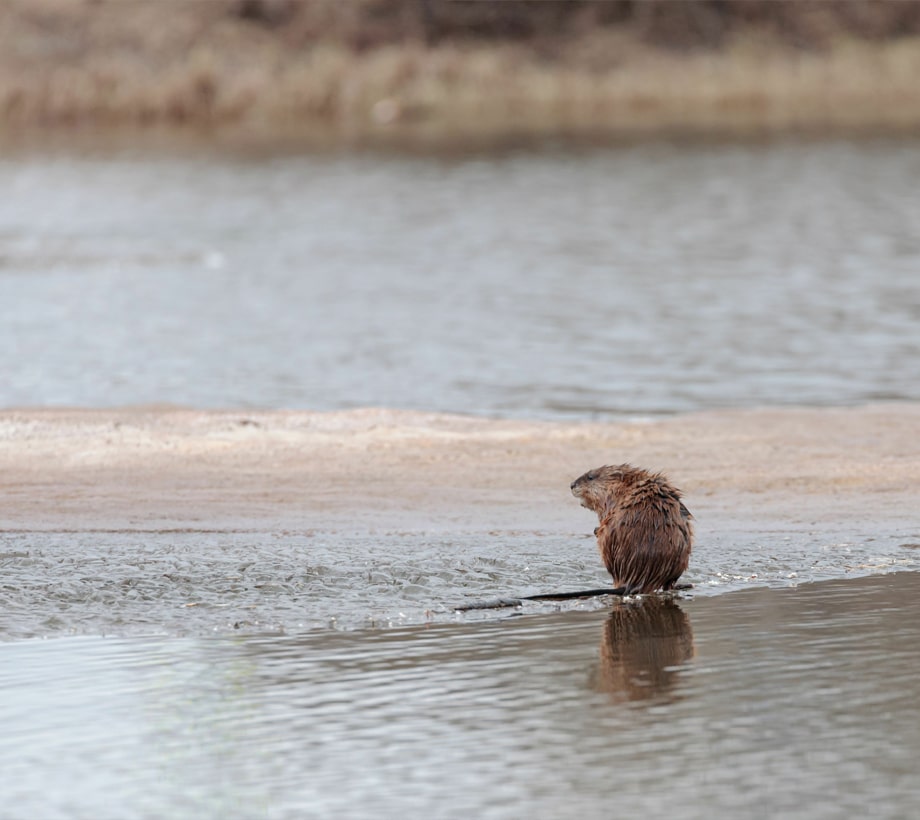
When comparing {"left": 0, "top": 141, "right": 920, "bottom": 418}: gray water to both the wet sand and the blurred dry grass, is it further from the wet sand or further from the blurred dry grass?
the blurred dry grass

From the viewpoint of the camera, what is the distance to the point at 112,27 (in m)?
50.4

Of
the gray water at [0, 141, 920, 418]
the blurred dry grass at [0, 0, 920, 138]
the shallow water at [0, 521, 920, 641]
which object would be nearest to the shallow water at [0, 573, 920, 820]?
the shallow water at [0, 521, 920, 641]

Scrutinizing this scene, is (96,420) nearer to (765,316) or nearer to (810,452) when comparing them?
(810,452)

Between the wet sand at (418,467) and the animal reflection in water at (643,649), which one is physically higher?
the wet sand at (418,467)

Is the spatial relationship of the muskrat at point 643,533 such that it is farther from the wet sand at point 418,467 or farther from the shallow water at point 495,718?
the wet sand at point 418,467

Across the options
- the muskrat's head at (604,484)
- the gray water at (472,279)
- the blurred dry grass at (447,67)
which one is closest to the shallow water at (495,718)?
the muskrat's head at (604,484)

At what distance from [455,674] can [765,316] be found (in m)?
12.6

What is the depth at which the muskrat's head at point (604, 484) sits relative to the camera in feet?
26.9

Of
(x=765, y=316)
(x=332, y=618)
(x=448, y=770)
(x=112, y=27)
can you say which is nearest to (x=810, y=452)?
(x=332, y=618)

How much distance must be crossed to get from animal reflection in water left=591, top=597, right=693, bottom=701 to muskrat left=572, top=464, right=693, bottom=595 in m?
0.12

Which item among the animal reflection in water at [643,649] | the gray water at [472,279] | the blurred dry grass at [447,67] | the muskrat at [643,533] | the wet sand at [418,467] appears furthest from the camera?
the blurred dry grass at [447,67]

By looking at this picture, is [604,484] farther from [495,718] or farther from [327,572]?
[495,718]

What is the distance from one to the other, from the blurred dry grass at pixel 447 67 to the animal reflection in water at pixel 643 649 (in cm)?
3227

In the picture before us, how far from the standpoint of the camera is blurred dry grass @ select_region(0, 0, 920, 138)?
44.0 m
